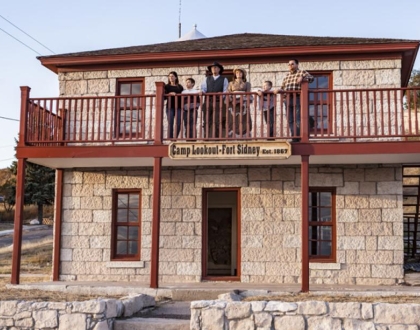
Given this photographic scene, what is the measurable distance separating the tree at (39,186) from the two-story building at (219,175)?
2180 cm

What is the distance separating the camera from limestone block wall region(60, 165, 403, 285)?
1146cm

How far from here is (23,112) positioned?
11.0 m

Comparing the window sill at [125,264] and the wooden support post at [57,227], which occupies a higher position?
the wooden support post at [57,227]

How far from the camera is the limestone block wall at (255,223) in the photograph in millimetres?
11461

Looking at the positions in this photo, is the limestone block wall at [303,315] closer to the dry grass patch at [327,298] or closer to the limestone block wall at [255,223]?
the dry grass patch at [327,298]

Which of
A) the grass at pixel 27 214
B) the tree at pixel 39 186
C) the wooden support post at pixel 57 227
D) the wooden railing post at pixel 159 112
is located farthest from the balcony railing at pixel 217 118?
the grass at pixel 27 214

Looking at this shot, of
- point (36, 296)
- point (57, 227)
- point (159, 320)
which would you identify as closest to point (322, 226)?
point (159, 320)

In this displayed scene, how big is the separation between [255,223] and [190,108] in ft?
9.14

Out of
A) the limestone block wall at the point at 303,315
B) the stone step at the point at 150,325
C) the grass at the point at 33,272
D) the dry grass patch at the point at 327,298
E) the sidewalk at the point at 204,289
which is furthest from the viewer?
the sidewalk at the point at 204,289

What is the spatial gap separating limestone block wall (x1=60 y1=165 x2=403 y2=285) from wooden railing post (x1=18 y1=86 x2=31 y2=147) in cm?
183

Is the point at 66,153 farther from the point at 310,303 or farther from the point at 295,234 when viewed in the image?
the point at 310,303

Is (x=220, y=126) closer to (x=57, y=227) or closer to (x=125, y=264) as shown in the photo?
(x=125, y=264)

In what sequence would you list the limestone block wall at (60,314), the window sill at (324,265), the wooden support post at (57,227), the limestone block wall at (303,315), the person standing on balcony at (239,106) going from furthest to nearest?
1. the wooden support post at (57,227)
2. the window sill at (324,265)
3. the person standing on balcony at (239,106)
4. the limestone block wall at (60,314)
5. the limestone block wall at (303,315)

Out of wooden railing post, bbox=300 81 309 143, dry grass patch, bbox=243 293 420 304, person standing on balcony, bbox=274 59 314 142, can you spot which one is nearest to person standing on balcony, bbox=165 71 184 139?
person standing on balcony, bbox=274 59 314 142
